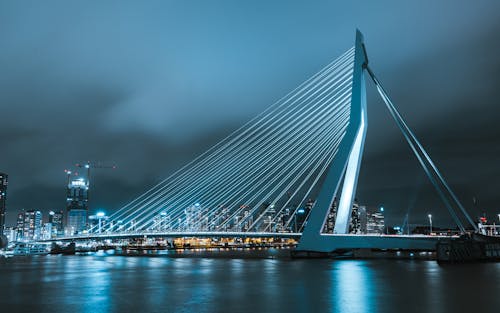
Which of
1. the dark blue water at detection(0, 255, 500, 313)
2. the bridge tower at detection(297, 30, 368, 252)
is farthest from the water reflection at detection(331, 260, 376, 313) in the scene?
the bridge tower at detection(297, 30, 368, 252)

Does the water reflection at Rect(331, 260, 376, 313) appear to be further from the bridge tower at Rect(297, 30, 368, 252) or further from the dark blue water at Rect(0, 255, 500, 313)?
the bridge tower at Rect(297, 30, 368, 252)

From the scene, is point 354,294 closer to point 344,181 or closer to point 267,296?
point 267,296

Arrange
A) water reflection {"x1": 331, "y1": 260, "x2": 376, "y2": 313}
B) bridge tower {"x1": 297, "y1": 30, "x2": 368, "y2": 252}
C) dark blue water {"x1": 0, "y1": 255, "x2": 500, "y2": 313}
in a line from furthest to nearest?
bridge tower {"x1": 297, "y1": 30, "x2": 368, "y2": 252}, dark blue water {"x1": 0, "y1": 255, "x2": 500, "y2": 313}, water reflection {"x1": 331, "y1": 260, "x2": 376, "y2": 313}

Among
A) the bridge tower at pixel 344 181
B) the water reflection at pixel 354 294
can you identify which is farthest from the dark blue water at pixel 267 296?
the bridge tower at pixel 344 181

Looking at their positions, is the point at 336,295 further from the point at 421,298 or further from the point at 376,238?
the point at 376,238

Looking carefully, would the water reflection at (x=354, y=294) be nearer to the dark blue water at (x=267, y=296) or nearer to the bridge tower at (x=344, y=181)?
the dark blue water at (x=267, y=296)

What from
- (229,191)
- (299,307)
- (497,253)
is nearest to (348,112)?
(229,191)

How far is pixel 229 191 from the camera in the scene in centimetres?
3062

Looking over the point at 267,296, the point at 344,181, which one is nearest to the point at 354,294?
the point at 267,296

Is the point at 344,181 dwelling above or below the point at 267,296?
above

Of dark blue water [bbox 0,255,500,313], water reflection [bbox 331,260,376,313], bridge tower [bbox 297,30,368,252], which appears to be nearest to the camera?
water reflection [bbox 331,260,376,313]

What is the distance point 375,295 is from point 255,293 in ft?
10.7

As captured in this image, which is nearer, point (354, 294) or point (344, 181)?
point (354, 294)

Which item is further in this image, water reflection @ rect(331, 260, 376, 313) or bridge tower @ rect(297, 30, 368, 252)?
bridge tower @ rect(297, 30, 368, 252)
